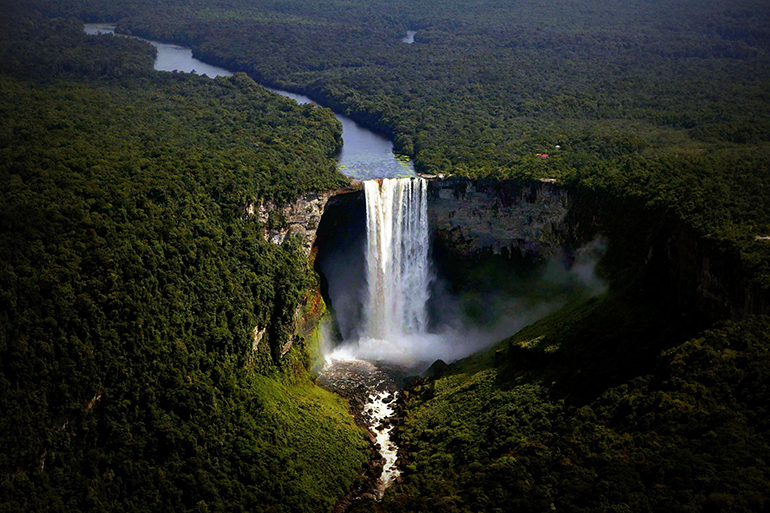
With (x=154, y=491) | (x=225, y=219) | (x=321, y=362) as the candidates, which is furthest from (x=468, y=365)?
(x=154, y=491)

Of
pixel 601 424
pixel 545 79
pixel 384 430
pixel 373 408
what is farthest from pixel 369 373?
pixel 545 79

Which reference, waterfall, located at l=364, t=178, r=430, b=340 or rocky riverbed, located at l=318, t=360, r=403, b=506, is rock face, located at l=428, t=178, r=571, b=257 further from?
rocky riverbed, located at l=318, t=360, r=403, b=506

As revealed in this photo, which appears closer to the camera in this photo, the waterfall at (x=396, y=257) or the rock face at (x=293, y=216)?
the rock face at (x=293, y=216)

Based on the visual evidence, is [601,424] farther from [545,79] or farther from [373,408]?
[545,79]

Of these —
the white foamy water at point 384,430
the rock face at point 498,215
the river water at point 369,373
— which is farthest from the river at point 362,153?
the white foamy water at point 384,430

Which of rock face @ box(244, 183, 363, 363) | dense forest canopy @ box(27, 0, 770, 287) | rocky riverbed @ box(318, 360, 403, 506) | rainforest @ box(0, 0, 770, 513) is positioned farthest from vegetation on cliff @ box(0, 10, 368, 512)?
dense forest canopy @ box(27, 0, 770, 287)

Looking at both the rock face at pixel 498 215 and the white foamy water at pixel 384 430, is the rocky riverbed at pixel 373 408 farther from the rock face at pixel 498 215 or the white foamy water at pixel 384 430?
the rock face at pixel 498 215
